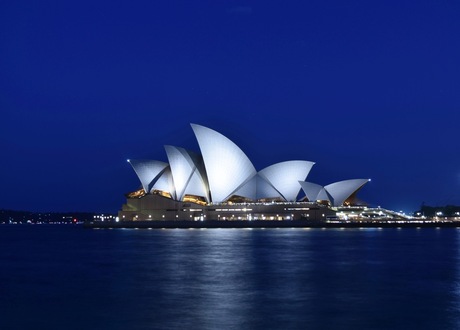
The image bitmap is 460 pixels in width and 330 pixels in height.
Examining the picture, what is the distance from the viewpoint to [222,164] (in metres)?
70.8

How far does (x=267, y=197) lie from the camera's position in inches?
3125

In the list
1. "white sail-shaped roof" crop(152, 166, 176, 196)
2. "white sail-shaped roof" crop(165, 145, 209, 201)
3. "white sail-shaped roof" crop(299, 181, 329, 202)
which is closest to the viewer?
"white sail-shaped roof" crop(165, 145, 209, 201)

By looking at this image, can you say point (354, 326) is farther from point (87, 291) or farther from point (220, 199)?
point (220, 199)

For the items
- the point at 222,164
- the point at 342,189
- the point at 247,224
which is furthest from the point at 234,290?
the point at 342,189

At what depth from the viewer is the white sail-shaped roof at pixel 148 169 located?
77000 millimetres

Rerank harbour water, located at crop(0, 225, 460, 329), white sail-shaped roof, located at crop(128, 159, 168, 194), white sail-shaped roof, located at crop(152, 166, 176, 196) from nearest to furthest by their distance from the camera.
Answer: harbour water, located at crop(0, 225, 460, 329)
white sail-shaped roof, located at crop(128, 159, 168, 194)
white sail-shaped roof, located at crop(152, 166, 176, 196)

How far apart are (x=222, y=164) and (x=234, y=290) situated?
49.3m

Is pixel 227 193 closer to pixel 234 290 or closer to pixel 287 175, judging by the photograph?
pixel 287 175

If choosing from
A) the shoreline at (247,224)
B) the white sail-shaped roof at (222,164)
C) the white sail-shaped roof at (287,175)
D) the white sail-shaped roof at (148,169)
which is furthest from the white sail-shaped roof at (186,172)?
the white sail-shaped roof at (287,175)

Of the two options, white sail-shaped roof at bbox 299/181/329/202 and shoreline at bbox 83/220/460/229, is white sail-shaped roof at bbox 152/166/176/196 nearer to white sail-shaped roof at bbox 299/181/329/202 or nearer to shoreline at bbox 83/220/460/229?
shoreline at bbox 83/220/460/229

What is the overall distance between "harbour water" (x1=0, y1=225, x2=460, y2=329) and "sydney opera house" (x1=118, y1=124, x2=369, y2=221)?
124 ft

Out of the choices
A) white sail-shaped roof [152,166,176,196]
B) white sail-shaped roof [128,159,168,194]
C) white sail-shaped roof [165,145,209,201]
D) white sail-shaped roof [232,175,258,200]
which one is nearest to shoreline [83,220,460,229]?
white sail-shaped roof [232,175,258,200]

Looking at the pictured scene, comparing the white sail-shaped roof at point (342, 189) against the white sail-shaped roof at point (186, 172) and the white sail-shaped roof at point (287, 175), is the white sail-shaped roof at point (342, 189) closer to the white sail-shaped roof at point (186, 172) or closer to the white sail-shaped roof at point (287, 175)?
the white sail-shaped roof at point (287, 175)

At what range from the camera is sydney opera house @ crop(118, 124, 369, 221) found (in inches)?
2926
